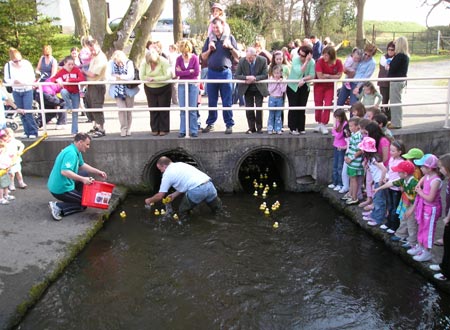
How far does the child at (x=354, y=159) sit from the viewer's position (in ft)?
27.2

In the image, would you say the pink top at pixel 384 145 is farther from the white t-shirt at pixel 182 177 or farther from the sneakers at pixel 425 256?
the white t-shirt at pixel 182 177

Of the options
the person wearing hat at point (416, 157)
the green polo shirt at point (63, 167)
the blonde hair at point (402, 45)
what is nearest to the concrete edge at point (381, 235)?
the person wearing hat at point (416, 157)

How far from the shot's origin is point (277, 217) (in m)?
8.87

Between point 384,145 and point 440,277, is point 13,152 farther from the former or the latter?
point 440,277

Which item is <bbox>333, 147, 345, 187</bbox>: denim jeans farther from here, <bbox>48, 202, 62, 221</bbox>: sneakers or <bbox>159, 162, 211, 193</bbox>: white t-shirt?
<bbox>48, 202, 62, 221</bbox>: sneakers

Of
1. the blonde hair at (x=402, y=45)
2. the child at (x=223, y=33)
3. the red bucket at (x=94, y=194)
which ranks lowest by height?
Answer: the red bucket at (x=94, y=194)

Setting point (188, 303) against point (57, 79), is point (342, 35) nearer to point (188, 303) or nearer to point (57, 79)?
point (57, 79)

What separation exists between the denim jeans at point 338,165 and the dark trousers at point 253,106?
6.11ft

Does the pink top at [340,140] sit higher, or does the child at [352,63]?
the child at [352,63]

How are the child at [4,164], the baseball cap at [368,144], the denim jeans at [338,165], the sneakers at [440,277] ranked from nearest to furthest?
the sneakers at [440,277], the baseball cap at [368,144], the child at [4,164], the denim jeans at [338,165]

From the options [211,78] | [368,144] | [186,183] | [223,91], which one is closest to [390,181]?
[368,144]

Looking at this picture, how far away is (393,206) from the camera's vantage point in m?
7.52

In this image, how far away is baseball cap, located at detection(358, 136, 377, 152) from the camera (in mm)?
7647

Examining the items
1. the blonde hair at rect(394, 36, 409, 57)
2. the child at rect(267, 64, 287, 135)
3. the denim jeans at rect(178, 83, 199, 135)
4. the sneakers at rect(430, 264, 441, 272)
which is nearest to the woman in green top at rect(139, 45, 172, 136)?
the denim jeans at rect(178, 83, 199, 135)
